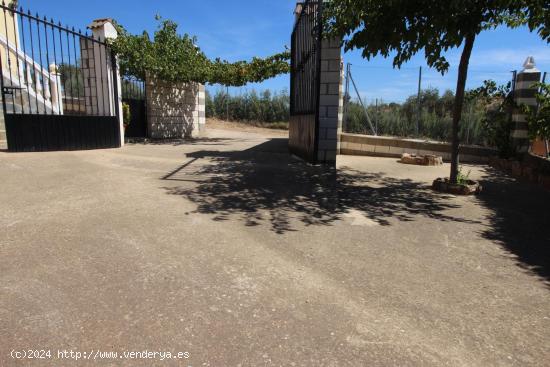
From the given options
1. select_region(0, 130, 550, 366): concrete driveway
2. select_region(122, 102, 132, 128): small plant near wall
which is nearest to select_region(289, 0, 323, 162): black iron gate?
select_region(0, 130, 550, 366): concrete driveway

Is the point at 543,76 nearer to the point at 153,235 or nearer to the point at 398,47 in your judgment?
the point at 398,47

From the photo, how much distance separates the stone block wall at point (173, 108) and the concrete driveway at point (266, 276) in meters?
7.97

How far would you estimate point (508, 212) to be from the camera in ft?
15.8

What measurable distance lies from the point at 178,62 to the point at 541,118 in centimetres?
1038

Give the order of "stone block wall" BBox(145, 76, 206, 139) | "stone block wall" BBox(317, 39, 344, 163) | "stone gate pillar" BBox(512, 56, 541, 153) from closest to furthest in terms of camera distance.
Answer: "stone block wall" BBox(317, 39, 344, 163) < "stone gate pillar" BBox(512, 56, 541, 153) < "stone block wall" BBox(145, 76, 206, 139)

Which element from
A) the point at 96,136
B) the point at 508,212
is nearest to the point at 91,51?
the point at 96,136

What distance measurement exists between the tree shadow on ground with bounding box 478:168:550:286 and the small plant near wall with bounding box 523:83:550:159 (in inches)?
42.3

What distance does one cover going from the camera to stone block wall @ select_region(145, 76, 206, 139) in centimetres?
A: 1310

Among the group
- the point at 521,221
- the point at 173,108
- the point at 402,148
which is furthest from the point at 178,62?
the point at 521,221

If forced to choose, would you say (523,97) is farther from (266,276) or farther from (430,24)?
(266,276)

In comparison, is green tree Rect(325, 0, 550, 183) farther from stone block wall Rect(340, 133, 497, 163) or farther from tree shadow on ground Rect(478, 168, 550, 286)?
stone block wall Rect(340, 133, 497, 163)

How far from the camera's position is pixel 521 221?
14.6ft

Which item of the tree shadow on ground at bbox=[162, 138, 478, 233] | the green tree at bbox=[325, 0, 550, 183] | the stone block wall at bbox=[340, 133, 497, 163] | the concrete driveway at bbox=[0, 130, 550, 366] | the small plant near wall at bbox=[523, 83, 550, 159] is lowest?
the concrete driveway at bbox=[0, 130, 550, 366]

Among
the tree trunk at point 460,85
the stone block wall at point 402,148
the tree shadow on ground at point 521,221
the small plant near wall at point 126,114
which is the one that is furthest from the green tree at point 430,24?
the small plant near wall at point 126,114
